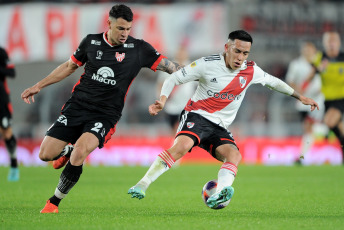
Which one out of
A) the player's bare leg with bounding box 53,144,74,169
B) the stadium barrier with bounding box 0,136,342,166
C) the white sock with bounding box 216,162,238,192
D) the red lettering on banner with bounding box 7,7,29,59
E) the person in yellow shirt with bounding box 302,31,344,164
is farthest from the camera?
the red lettering on banner with bounding box 7,7,29,59

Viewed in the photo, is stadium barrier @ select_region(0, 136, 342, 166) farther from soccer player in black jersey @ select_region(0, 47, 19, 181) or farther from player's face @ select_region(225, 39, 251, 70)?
player's face @ select_region(225, 39, 251, 70)

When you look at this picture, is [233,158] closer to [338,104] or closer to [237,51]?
[237,51]

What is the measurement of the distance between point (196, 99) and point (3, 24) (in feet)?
37.1

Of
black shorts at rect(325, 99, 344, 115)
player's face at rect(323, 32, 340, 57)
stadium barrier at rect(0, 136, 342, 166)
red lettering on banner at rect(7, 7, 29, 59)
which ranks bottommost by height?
stadium barrier at rect(0, 136, 342, 166)

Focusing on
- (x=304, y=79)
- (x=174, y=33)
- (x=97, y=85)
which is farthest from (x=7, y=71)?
(x=304, y=79)

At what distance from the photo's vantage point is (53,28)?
59.5 ft

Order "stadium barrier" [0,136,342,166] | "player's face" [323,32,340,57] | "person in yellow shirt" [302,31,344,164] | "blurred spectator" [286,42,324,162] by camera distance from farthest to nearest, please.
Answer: "stadium barrier" [0,136,342,166] < "blurred spectator" [286,42,324,162] < "person in yellow shirt" [302,31,344,164] < "player's face" [323,32,340,57]

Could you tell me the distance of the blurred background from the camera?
704 inches

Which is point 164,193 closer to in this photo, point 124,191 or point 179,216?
point 124,191

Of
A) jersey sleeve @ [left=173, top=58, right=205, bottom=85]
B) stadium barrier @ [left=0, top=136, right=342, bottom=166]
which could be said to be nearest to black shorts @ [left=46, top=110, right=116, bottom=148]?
jersey sleeve @ [left=173, top=58, right=205, bottom=85]

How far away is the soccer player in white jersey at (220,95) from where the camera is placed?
765cm

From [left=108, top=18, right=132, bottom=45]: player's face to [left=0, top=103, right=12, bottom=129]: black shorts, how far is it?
15.1ft

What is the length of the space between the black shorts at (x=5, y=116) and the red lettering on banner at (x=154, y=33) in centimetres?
675

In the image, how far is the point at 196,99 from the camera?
8.06 meters
